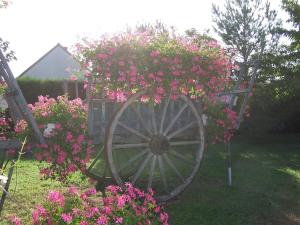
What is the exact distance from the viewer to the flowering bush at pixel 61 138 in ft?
16.4

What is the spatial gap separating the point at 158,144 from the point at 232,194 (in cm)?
148

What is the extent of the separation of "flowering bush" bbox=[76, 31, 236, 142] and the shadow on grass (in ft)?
4.66

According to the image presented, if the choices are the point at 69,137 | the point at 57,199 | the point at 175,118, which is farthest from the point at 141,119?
the point at 57,199

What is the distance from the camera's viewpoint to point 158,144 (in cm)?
536

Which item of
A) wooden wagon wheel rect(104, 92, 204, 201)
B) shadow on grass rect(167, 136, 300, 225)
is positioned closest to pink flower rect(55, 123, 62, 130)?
wooden wagon wheel rect(104, 92, 204, 201)

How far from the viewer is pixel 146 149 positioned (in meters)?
5.32

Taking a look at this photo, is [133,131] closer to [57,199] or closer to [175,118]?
[175,118]

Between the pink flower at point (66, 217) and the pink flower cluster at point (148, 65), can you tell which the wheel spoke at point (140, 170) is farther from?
the pink flower at point (66, 217)

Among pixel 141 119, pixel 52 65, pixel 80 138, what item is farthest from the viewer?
pixel 52 65

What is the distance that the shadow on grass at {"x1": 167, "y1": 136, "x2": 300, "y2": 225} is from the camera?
4957 millimetres

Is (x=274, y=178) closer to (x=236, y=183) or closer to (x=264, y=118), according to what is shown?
(x=236, y=183)

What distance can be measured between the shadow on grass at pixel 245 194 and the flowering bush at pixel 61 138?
127cm

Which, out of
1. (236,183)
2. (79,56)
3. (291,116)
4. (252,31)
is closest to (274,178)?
(236,183)

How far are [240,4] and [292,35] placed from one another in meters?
6.28
